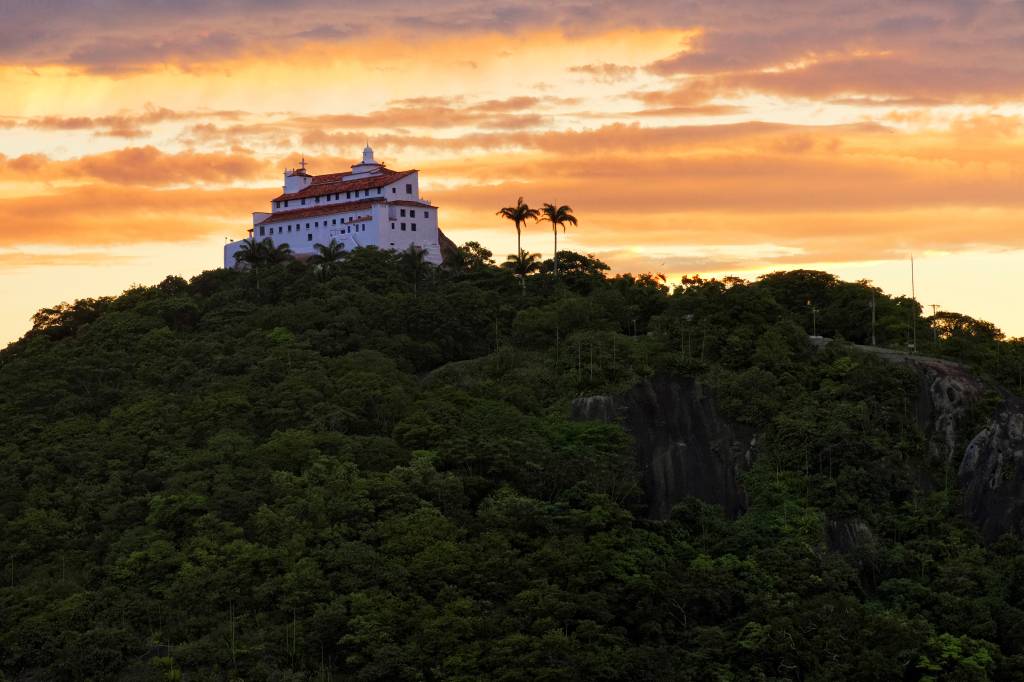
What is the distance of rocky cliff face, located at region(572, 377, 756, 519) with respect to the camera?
225 feet

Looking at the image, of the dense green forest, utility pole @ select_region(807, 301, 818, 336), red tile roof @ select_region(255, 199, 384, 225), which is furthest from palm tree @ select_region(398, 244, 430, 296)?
utility pole @ select_region(807, 301, 818, 336)

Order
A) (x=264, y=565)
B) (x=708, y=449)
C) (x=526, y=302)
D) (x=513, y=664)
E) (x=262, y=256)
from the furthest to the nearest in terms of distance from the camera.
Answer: (x=262, y=256), (x=526, y=302), (x=708, y=449), (x=264, y=565), (x=513, y=664)

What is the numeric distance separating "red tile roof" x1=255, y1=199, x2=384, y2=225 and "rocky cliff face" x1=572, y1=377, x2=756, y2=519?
2954cm

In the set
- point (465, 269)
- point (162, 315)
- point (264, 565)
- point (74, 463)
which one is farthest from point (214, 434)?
point (465, 269)

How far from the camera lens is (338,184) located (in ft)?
329

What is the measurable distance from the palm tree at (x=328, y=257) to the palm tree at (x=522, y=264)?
907 centimetres

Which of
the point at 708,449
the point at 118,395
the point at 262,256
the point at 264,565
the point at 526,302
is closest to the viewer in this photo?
the point at 264,565

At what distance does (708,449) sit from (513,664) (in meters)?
17.1

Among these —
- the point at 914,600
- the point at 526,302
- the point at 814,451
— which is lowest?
the point at 914,600

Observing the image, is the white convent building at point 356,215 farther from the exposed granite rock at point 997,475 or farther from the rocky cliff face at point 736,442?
the exposed granite rock at point 997,475

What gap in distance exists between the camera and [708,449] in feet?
228

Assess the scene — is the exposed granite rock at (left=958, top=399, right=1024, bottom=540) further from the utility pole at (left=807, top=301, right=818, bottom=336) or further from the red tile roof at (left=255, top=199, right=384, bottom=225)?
the red tile roof at (left=255, top=199, right=384, bottom=225)

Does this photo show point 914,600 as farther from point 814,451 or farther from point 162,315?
point 162,315

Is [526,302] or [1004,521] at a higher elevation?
[526,302]
